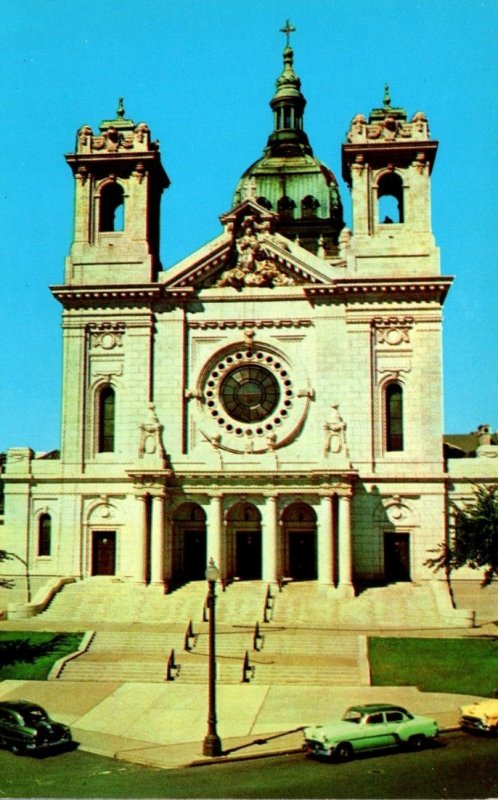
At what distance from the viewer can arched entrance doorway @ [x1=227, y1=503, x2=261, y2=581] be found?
155 ft

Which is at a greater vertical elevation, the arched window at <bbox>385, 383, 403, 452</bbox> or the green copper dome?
the green copper dome

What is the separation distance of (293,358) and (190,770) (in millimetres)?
27438

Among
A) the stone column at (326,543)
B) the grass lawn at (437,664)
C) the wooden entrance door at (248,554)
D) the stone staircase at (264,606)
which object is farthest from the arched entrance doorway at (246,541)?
the grass lawn at (437,664)

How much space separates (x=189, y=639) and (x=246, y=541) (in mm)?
10618

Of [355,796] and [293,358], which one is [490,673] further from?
[293,358]

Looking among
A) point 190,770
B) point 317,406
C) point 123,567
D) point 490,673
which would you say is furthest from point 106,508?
point 190,770

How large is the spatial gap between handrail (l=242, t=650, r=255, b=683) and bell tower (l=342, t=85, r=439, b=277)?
21.1 metres

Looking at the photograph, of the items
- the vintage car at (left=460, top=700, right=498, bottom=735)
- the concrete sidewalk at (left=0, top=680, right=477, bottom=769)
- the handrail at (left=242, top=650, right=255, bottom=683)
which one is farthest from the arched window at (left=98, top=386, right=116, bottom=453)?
the vintage car at (left=460, top=700, right=498, bottom=735)

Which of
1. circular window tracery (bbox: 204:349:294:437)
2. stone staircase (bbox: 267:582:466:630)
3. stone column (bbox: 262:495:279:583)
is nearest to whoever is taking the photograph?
stone staircase (bbox: 267:582:466:630)

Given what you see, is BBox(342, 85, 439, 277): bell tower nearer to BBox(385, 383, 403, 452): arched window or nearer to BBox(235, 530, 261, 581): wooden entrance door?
BBox(385, 383, 403, 452): arched window

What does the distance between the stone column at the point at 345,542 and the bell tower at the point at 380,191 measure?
37.3ft

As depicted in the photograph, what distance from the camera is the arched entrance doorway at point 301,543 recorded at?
4716 centimetres

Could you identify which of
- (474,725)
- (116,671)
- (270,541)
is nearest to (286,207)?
(270,541)

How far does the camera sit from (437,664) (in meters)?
33.3
